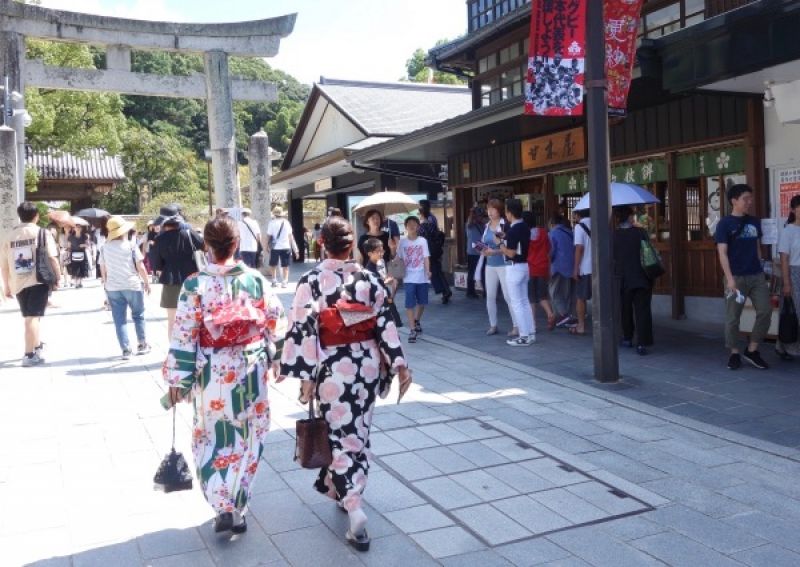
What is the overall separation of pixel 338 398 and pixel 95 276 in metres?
23.8

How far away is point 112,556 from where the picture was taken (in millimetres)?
3648

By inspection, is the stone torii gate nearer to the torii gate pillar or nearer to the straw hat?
the torii gate pillar

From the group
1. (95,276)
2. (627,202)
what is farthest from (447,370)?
(95,276)

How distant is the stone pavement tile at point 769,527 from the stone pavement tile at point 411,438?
82.4 inches

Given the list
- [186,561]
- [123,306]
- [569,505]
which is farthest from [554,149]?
[186,561]

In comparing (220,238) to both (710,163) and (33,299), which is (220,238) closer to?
(33,299)

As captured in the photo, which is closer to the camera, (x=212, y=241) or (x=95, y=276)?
(x=212, y=241)

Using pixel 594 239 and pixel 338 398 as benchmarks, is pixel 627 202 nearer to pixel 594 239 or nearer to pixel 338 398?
pixel 594 239

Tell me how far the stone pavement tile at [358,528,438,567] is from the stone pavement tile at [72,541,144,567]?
1.13m

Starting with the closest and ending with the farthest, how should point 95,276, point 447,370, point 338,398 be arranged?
1. point 338,398
2. point 447,370
3. point 95,276

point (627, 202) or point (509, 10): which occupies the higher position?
point (509, 10)

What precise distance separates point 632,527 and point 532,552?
25.0 inches

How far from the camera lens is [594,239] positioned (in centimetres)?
691

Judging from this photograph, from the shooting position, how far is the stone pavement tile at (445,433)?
5.40 meters
